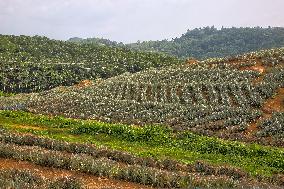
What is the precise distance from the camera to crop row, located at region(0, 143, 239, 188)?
62.1 ft

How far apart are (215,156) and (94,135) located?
873cm

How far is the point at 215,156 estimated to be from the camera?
2669cm

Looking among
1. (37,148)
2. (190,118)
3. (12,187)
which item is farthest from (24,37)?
(12,187)

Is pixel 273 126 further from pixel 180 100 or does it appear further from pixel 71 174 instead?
pixel 71 174

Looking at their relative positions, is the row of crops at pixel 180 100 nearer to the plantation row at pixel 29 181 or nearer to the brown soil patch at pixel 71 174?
the brown soil patch at pixel 71 174

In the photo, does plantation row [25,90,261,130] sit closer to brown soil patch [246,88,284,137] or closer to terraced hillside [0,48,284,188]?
terraced hillside [0,48,284,188]

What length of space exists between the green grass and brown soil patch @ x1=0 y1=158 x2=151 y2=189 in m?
5.47

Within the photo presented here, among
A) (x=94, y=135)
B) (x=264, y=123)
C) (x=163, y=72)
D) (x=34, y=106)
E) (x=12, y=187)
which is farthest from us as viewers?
(x=163, y=72)

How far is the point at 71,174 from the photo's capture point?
784 inches

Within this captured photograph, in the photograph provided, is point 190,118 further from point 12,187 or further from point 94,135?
point 12,187

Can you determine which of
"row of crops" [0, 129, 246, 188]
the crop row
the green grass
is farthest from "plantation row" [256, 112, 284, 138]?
the crop row

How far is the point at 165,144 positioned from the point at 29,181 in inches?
547

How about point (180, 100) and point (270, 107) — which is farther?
point (180, 100)

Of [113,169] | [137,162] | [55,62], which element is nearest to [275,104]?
[137,162]
